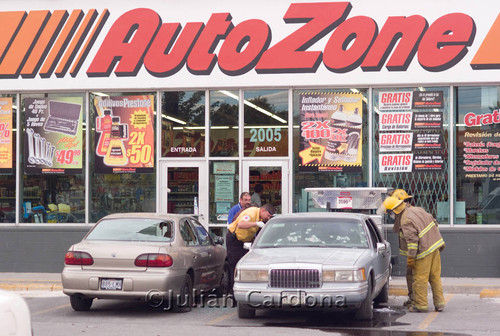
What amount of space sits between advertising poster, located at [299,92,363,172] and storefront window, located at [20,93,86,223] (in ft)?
16.5

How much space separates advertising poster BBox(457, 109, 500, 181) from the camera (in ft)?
53.6

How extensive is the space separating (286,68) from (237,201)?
3064 mm

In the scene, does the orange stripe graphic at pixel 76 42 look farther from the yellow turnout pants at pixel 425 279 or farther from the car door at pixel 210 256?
the yellow turnout pants at pixel 425 279

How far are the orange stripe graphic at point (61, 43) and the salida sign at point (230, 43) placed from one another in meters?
0.02

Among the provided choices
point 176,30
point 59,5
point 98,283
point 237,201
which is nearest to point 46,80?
point 59,5

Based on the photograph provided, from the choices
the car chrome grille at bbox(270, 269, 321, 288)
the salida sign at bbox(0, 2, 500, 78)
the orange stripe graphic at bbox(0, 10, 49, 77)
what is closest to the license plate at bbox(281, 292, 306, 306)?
the car chrome grille at bbox(270, 269, 321, 288)

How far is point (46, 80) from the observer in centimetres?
1777

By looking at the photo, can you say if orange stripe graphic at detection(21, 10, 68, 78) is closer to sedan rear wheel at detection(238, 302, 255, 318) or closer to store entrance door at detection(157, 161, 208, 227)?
store entrance door at detection(157, 161, 208, 227)

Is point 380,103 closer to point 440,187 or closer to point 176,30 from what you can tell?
point 440,187

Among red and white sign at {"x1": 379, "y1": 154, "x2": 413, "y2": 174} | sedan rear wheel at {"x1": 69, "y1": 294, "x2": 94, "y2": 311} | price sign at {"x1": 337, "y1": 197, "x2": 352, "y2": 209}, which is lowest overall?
sedan rear wheel at {"x1": 69, "y1": 294, "x2": 94, "y2": 311}

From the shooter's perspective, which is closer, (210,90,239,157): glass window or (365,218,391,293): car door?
(365,218,391,293): car door

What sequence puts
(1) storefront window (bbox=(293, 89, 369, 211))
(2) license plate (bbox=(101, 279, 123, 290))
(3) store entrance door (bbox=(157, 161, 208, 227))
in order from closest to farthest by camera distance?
(2) license plate (bbox=(101, 279, 123, 290))
(1) storefront window (bbox=(293, 89, 369, 211))
(3) store entrance door (bbox=(157, 161, 208, 227))

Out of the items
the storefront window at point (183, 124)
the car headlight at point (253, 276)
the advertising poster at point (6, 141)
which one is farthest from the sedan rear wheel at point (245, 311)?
the advertising poster at point (6, 141)

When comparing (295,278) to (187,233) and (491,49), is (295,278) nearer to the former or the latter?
(187,233)
